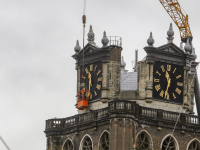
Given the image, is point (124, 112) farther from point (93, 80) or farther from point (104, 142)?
point (93, 80)

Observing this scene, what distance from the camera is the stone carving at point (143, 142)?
4478 inches

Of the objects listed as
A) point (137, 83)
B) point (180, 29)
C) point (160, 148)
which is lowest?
point (160, 148)

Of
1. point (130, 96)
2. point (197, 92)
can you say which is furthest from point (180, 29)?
point (130, 96)

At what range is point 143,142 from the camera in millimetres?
114688

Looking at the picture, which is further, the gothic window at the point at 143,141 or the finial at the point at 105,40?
the finial at the point at 105,40

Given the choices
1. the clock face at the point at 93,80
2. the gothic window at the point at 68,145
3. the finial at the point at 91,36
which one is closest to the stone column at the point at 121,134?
the clock face at the point at 93,80

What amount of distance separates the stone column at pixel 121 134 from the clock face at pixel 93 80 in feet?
31.3

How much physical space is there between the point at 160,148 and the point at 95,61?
1486cm

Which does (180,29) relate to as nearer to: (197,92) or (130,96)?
(197,92)

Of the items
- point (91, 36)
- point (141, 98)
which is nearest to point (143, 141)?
point (141, 98)

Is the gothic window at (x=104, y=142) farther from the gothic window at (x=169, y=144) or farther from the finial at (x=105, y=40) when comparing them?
the finial at (x=105, y=40)

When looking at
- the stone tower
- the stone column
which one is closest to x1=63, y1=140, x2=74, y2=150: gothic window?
the stone tower

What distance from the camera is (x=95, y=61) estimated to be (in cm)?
12175

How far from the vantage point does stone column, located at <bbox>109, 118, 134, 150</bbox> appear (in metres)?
110
